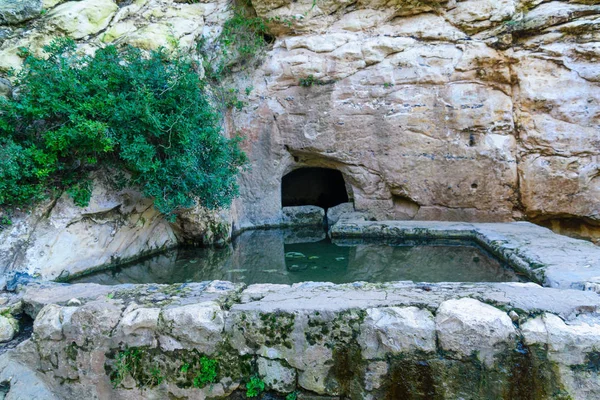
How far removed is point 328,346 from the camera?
2.00 meters

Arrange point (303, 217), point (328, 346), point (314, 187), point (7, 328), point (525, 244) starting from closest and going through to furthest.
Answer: point (328, 346) < point (7, 328) < point (525, 244) < point (303, 217) < point (314, 187)

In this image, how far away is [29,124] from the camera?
12.3 feet

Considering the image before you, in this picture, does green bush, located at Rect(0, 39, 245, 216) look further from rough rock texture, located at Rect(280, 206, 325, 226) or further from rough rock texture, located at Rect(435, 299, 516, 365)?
rough rock texture, located at Rect(435, 299, 516, 365)

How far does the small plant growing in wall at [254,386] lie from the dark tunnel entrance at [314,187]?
29.1ft

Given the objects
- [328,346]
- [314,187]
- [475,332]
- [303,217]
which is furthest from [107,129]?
[314,187]

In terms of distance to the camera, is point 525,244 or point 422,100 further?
point 422,100

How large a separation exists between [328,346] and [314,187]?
921 centimetres

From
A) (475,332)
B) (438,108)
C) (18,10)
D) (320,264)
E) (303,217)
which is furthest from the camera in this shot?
(303,217)

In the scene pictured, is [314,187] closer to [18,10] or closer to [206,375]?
[18,10]

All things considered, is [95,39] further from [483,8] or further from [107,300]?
[483,8]

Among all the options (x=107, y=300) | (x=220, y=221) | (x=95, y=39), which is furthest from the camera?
(x=220, y=221)

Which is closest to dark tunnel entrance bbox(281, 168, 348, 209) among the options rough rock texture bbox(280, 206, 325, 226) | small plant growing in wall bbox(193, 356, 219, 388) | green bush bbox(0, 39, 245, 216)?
rough rock texture bbox(280, 206, 325, 226)

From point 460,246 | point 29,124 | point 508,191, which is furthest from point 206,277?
point 508,191

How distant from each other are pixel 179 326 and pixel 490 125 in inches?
256
